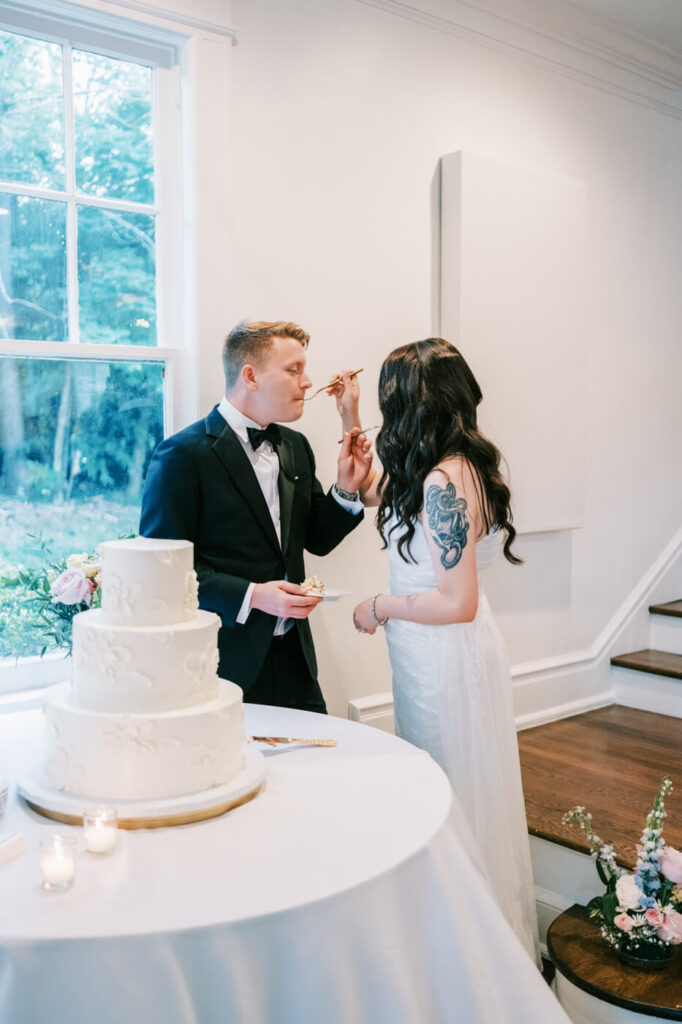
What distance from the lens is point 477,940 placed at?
1.49 m

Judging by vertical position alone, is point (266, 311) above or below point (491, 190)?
below

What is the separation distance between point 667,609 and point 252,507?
100 inches

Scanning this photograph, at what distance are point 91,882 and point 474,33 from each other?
3174mm

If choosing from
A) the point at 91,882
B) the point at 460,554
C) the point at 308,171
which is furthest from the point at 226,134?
the point at 91,882

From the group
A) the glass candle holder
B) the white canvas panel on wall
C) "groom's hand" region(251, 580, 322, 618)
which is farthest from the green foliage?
the white canvas panel on wall

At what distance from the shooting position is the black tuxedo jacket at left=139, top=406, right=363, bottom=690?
229 cm

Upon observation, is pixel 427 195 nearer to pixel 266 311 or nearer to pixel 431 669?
pixel 266 311

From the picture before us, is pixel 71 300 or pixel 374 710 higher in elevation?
pixel 71 300

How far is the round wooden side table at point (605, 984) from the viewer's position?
2.07 m

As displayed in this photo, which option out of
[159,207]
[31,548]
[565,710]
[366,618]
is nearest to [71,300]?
[159,207]

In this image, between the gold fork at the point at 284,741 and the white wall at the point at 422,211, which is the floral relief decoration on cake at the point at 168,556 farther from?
the white wall at the point at 422,211

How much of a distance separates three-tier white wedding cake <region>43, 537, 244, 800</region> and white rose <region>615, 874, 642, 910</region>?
114 centimetres

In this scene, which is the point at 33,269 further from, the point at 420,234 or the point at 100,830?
the point at 100,830

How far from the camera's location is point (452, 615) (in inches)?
86.9
